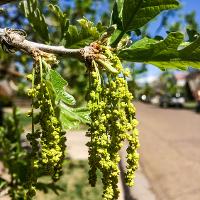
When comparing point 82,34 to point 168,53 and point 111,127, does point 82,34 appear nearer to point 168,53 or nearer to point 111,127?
point 168,53

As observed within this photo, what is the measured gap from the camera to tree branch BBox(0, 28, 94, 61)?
1.62 meters

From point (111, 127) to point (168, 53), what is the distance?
1.27ft

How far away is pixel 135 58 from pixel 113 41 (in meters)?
0.12

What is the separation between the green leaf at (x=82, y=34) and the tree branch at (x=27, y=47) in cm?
8

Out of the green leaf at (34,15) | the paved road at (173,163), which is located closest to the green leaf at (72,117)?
the green leaf at (34,15)

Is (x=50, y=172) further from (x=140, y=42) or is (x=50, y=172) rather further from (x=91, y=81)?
(x=140, y=42)

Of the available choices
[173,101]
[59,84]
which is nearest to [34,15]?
[59,84]

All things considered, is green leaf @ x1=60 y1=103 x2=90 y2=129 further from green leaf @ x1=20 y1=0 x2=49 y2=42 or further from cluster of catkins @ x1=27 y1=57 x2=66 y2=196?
green leaf @ x1=20 y1=0 x2=49 y2=42

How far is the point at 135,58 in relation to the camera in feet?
5.56

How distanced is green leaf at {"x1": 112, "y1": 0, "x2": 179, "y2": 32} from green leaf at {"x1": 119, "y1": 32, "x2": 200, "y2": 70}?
98 millimetres

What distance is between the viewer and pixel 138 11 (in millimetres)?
1697

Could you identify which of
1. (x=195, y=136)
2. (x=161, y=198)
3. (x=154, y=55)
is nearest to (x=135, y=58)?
(x=154, y=55)

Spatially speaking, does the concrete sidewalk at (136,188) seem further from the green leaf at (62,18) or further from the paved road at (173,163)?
the green leaf at (62,18)

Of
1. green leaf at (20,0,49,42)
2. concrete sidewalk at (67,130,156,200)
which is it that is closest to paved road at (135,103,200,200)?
concrete sidewalk at (67,130,156,200)
